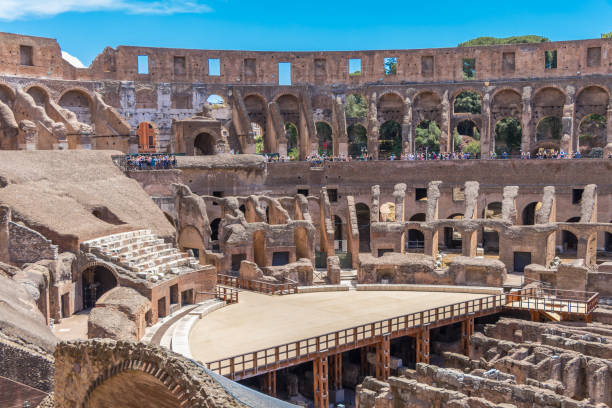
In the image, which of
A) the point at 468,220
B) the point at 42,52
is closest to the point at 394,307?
the point at 468,220

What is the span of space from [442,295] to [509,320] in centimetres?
387

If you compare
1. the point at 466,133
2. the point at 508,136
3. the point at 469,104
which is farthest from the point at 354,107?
the point at 508,136

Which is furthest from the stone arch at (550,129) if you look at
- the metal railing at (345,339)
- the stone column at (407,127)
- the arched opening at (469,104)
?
the metal railing at (345,339)

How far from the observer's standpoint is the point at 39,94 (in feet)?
136

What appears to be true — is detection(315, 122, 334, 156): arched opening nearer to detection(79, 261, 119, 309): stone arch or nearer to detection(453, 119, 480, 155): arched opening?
detection(453, 119, 480, 155): arched opening

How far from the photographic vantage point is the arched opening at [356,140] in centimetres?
5547

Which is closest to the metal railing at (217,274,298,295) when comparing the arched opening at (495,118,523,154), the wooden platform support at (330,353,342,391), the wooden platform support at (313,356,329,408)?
the wooden platform support at (330,353,342,391)

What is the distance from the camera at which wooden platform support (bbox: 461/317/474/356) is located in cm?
2700

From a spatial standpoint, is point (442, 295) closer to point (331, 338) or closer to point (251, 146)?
point (331, 338)

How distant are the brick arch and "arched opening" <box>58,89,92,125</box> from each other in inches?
1278

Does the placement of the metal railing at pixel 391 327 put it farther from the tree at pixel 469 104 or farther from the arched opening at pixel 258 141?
the tree at pixel 469 104

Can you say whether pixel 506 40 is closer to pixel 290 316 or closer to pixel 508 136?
pixel 508 136

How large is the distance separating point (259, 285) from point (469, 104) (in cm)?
3374

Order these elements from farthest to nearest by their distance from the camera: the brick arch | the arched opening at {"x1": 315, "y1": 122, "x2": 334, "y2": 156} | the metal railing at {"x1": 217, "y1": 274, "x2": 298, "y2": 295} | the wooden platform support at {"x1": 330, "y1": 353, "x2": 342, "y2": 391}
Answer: the arched opening at {"x1": 315, "y1": 122, "x2": 334, "y2": 156}, the metal railing at {"x1": 217, "y1": 274, "x2": 298, "y2": 295}, the wooden platform support at {"x1": 330, "y1": 353, "x2": 342, "y2": 391}, the brick arch
